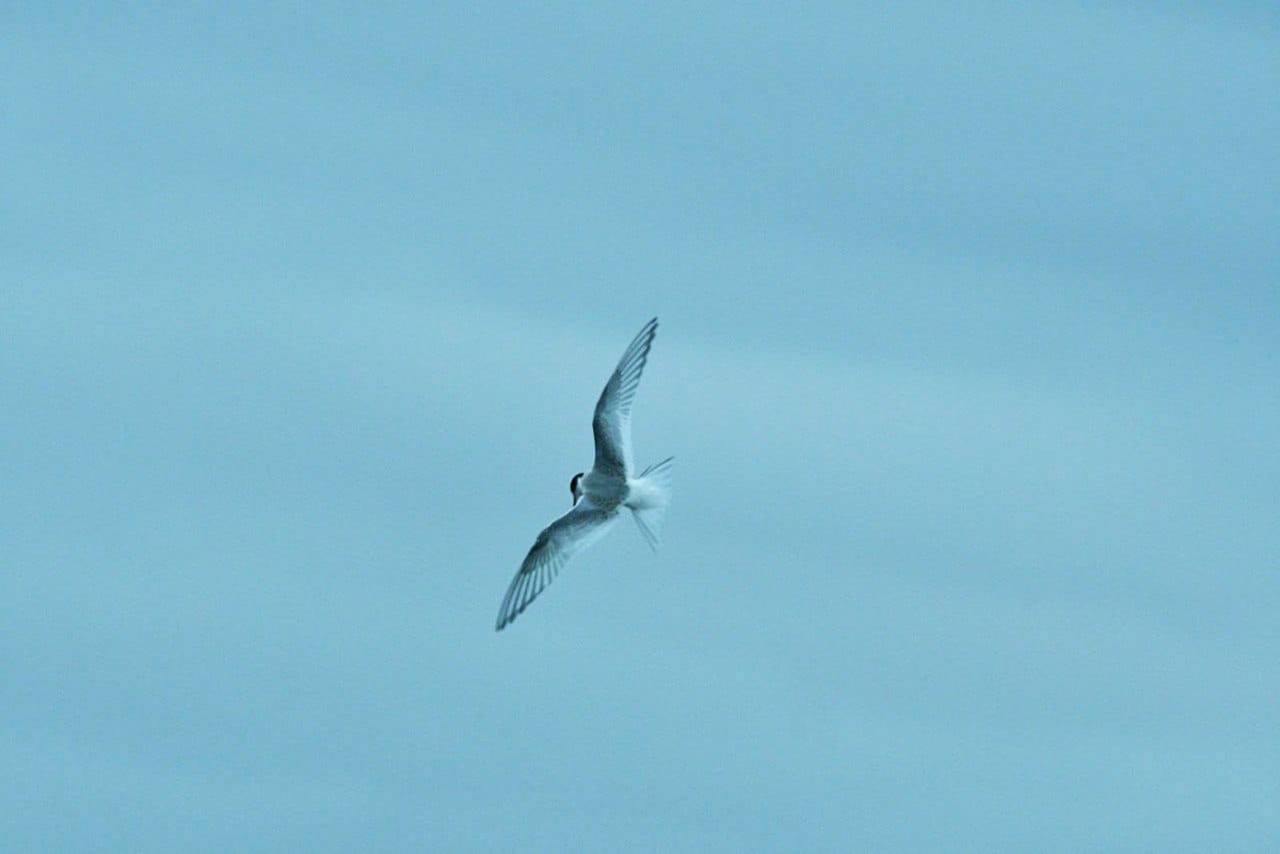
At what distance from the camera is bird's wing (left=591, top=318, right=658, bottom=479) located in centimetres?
2555

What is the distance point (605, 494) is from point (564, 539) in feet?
3.03

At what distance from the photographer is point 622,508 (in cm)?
2586

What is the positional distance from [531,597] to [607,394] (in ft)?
9.87

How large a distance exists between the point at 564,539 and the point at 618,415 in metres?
2.01

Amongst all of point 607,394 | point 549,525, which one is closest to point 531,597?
point 549,525

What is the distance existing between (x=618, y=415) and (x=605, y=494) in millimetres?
1162

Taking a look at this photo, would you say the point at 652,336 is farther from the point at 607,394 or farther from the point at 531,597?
the point at 531,597

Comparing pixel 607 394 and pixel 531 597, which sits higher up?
pixel 607 394

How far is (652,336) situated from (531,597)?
3993mm

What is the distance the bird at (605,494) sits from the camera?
83.1ft

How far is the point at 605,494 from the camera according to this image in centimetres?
2589

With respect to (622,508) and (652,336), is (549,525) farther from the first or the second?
(652,336)

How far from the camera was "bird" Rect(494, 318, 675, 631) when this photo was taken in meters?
25.3

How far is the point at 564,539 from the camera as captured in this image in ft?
85.9
